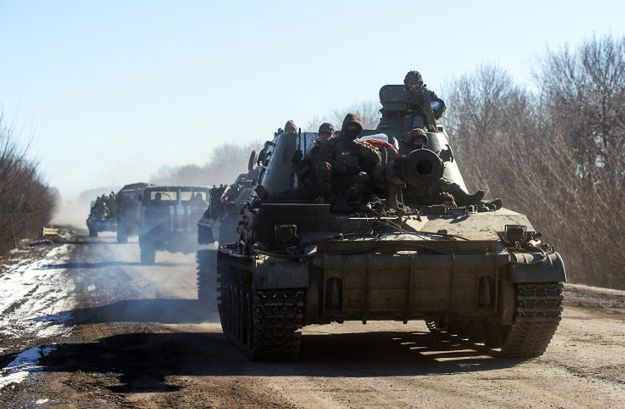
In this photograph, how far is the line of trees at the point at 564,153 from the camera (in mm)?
24297

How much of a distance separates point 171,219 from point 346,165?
1629 centimetres

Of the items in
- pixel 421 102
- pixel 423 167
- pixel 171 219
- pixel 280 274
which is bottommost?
pixel 280 274

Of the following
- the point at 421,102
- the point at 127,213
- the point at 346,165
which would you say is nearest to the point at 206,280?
the point at 421,102

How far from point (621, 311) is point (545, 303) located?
5.23 metres

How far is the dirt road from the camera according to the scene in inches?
308

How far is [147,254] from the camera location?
91.0 ft

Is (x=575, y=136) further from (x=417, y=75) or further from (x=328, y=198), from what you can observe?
(x=328, y=198)

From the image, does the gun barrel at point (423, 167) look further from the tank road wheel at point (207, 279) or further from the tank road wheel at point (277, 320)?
the tank road wheel at point (207, 279)

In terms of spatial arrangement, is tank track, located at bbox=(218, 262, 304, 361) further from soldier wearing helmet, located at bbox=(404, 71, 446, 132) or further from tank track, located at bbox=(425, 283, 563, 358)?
soldier wearing helmet, located at bbox=(404, 71, 446, 132)

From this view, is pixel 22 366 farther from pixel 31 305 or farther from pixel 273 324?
pixel 31 305

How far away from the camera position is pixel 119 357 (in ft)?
34.0

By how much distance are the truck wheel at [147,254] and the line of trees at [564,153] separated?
10035 millimetres

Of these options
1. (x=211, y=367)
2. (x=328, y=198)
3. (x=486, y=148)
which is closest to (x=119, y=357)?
(x=211, y=367)

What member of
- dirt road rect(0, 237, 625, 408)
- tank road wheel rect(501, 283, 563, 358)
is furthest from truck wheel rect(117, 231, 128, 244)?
tank road wheel rect(501, 283, 563, 358)
